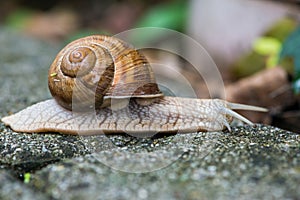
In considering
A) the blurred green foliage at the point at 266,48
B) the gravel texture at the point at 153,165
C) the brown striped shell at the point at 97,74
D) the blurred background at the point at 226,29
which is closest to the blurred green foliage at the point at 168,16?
the blurred background at the point at 226,29

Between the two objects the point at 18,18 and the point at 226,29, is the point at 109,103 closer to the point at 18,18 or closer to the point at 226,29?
the point at 226,29

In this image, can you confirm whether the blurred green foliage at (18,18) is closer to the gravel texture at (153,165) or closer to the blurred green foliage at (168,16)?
the blurred green foliage at (168,16)

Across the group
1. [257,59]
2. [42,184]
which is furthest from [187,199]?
[257,59]

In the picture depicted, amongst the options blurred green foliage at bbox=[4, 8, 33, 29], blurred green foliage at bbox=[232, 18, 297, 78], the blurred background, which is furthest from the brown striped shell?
blurred green foliage at bbox=[4, 8, 33, 29]

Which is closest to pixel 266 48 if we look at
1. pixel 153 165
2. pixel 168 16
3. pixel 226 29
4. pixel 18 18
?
pixel 226 29

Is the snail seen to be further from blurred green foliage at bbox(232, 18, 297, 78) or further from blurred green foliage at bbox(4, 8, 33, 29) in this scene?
blurred green foliage at bbox(4, 8, 33, 29)

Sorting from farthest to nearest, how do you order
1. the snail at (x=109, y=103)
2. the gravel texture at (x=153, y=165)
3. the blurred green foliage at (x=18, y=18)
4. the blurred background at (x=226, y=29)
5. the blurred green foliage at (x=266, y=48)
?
the blurred green foliage at (x=18, y=18)
the blurred green foliage at (x=266, y=48)
the blurred background at (x=226, y=29)
the snail at (x=109, y=103)
the gravel texture at (x=153, y=165)

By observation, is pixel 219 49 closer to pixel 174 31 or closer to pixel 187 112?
pixel 174 31
